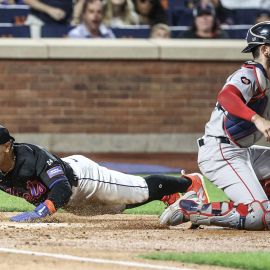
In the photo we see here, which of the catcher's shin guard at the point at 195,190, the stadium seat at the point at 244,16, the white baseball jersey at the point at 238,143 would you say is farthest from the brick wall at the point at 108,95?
the white baseball jersey at the point at 238,143

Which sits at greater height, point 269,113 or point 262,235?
point 269,113

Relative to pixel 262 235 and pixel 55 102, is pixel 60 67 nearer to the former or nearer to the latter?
pixel 55 102

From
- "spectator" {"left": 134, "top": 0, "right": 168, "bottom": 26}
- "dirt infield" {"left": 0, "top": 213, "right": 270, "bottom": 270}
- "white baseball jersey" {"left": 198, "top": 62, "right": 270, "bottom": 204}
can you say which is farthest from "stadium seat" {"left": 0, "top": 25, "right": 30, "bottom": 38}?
"white baseball jersey" {"left": 198, "top": 62, "right": 270, "bottom": 204}

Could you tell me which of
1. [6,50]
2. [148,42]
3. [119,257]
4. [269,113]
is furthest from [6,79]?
[119,257]

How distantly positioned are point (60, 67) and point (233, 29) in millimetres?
2859

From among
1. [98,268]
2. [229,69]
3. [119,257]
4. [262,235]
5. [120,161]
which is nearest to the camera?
[98,268]

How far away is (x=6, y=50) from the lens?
1466 centimetres

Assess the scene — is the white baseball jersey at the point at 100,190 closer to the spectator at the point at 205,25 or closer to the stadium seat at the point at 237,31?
the spectator at the point at 205,25

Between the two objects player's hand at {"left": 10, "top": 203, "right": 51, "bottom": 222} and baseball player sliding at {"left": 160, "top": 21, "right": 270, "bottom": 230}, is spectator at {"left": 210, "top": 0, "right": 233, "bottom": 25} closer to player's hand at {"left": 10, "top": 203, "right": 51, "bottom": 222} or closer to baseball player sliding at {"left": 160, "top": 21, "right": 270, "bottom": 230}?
baseball player sliding at {"left": 160, "top": 21, "right": 270, "bottom": 230}

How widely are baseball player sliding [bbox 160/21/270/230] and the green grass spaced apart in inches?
46.2

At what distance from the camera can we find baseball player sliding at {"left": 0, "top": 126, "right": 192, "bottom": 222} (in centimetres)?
736

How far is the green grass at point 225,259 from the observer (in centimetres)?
591

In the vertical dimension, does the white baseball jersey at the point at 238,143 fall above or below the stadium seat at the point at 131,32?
above

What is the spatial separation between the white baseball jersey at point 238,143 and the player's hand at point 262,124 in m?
0.31
